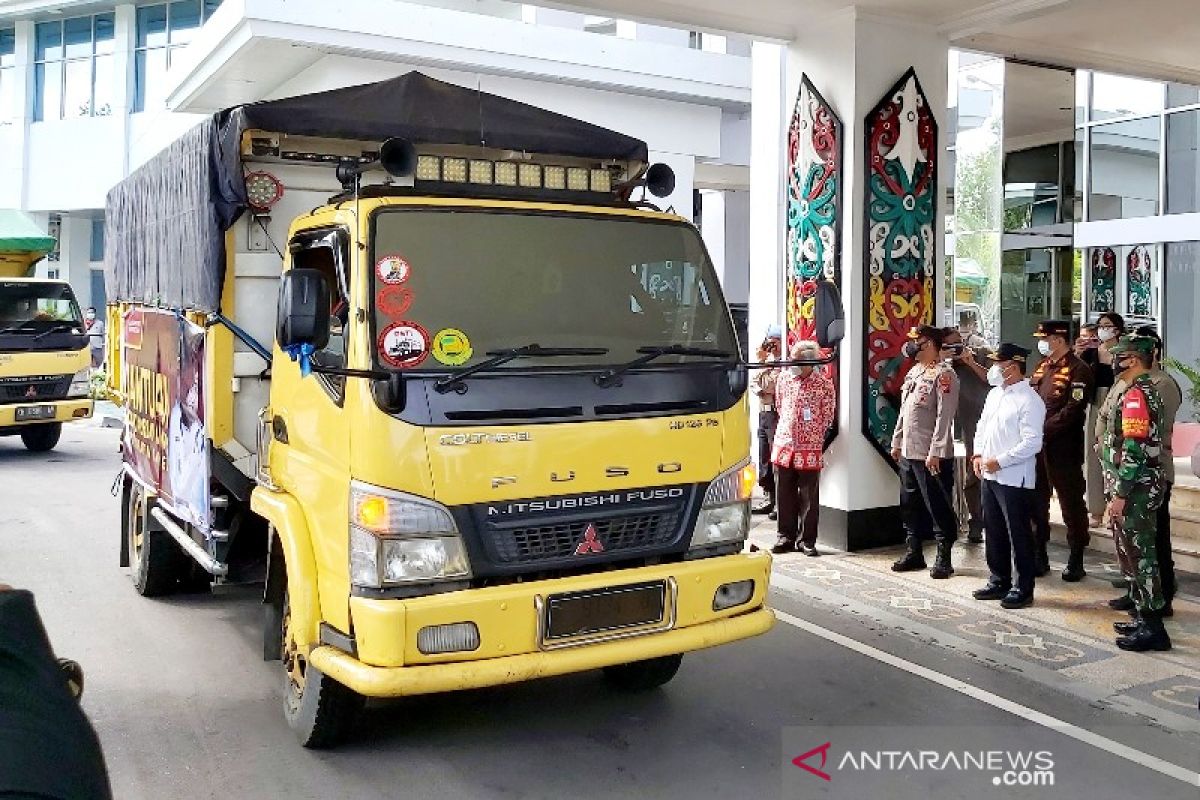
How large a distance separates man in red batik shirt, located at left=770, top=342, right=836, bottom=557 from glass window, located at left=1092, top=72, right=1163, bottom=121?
8.96 meters

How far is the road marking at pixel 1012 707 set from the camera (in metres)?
4.55

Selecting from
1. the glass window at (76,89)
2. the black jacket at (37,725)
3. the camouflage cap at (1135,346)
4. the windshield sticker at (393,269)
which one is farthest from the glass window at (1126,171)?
the glass window at (76,89)

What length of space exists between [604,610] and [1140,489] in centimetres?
349

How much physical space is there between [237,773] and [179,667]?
154cm

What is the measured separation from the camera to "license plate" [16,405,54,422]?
14.0 meters

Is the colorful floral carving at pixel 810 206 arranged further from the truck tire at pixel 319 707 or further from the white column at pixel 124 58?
the white column at pixel 124 58

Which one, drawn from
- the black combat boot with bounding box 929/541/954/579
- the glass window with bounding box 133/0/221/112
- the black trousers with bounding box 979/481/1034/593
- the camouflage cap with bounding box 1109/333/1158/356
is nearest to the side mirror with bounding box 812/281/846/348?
the camouflage cap with bounding box 1109/333/1158/356

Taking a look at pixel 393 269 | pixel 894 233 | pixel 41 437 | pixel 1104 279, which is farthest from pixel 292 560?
pixel 1104 279

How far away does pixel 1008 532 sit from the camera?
23.0ft

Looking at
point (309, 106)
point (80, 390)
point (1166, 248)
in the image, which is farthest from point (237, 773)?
point (1166, 248)

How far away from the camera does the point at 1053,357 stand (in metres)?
8.05

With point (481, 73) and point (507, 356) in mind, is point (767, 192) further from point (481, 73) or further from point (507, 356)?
point (507, 356)

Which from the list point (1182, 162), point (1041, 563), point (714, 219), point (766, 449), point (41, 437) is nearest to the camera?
point (1041, 563)

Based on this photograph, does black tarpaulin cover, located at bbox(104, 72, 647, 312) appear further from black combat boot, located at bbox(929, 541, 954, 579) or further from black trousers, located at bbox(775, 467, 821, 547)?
black combat boot, located at bbox(929, 541, 954, 579)
